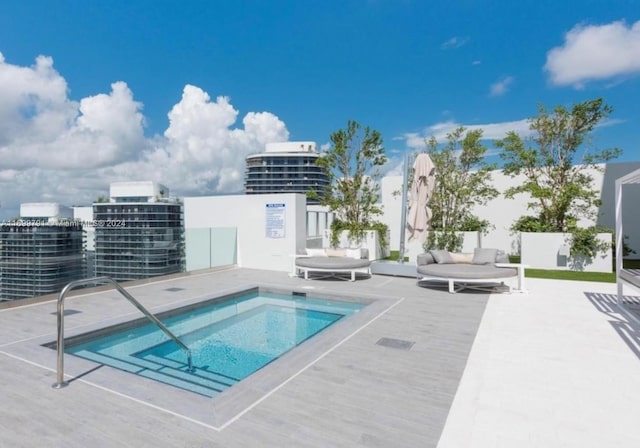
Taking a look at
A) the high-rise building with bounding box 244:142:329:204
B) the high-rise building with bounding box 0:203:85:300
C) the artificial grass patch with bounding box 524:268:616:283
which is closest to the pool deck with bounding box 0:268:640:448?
the high-rise building with bounding box 0:203:85:300

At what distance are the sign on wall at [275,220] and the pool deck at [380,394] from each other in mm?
6194

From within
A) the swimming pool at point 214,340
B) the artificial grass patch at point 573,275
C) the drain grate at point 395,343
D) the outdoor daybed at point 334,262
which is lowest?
the swimming pool at point 214,340

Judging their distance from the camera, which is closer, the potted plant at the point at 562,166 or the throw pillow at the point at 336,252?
the throw pillow at the point at 336,252

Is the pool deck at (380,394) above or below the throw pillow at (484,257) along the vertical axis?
below

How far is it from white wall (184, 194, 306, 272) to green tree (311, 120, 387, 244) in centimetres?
207

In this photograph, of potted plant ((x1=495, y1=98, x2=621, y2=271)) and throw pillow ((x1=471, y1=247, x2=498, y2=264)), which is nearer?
throw pillow ((x1=471, y1=247, x2=498, y2=264))

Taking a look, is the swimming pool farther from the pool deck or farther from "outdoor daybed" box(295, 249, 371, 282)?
"outdoor daybed" box(295, 249, 371, 282)

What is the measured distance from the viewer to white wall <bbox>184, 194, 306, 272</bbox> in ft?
37.1

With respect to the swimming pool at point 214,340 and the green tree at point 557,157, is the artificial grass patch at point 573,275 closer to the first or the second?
the green tree at point 557,157

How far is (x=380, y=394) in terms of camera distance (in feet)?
10.2

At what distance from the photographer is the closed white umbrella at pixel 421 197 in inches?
379

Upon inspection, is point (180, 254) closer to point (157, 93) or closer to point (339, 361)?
point (339, 361)

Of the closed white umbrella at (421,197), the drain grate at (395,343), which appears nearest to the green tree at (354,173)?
the closed white umbrella at (421,197)

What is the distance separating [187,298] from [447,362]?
5236 millimetres
